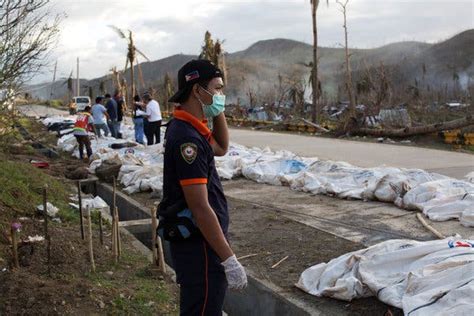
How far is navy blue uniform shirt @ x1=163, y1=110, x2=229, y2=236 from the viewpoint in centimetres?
242

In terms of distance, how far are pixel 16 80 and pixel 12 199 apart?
141 centimetres

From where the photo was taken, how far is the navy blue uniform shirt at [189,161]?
242 cm

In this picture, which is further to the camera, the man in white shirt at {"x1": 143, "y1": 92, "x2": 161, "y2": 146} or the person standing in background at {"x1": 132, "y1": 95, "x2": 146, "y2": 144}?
the person standing in background at {"x1": 132, "y1": 95, "x2": 146, "y2": 144}

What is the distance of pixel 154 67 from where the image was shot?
73250mm

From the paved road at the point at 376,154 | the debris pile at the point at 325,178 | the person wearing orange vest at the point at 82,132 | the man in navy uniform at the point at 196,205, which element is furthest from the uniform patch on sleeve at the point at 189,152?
the person wearing orange vest at the point at 82,132

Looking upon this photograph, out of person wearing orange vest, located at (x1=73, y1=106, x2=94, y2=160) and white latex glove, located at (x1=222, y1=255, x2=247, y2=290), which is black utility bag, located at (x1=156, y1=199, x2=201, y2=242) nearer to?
white latex glove, located at (x1=222, y1=255, x2=247, y2=290)

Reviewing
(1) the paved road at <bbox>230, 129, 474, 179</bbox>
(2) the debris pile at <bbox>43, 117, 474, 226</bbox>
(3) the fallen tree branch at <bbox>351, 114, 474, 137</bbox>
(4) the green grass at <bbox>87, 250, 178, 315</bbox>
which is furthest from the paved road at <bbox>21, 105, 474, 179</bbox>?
(4) the green grass at <bbox>87, 250, 178, 315</bbox>

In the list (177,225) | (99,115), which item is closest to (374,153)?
(99,115)

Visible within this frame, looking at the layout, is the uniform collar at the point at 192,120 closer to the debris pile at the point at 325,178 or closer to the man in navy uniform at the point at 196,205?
the man in navy uniform at the point at 196,205

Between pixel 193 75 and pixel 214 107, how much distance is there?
0.22 meters

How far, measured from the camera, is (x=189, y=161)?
7.93ft

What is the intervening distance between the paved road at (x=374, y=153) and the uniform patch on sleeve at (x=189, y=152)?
19.5ft

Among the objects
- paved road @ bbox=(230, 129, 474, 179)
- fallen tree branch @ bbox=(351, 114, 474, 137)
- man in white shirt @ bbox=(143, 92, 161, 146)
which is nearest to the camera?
paved road @ bbox=(230, 129, 474, 179)

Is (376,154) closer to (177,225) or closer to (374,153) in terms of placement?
(374,153)
